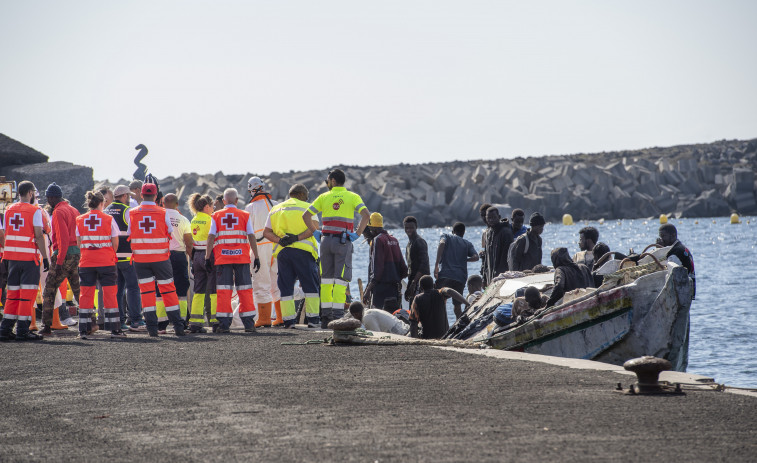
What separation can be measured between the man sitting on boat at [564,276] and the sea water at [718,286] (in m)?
6.44

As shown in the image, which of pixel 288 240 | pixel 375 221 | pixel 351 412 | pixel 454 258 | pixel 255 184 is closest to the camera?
pixel 351 412

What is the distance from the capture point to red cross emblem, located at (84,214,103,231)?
484 inches

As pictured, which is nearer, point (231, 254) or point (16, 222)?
point (16, 222)

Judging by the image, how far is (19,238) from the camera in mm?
12312

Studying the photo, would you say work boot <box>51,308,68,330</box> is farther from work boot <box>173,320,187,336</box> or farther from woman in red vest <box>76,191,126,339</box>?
work boot <box>173,320,187,336</box>

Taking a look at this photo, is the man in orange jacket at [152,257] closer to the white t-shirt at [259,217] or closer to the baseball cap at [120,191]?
the baseball cap at [120,191]

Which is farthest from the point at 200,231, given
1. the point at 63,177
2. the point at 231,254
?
A: the point at 63,177

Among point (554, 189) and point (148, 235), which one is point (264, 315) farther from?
point (554, 189)

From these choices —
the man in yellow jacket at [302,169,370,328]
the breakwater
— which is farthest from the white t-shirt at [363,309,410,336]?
the breakwater

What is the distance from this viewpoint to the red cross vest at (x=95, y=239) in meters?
12.3

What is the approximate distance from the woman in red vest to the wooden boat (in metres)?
4.99

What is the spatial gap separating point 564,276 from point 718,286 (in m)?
29.3

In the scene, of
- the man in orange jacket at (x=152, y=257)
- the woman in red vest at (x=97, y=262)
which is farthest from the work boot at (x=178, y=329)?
the woman in red vest at (x=97, y=262)

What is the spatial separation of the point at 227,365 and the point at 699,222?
92.1 metres
